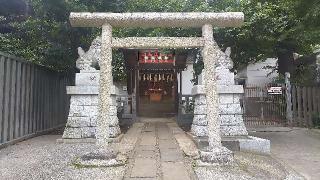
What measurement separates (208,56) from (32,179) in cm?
425

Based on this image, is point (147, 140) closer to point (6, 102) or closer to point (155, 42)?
point (155, 42)

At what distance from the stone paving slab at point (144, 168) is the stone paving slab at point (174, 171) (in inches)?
7.7

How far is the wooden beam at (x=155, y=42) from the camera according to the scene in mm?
7066

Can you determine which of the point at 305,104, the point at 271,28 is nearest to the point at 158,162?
the point at 271,28

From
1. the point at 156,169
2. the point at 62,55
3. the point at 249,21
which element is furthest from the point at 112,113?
the point at 249,21

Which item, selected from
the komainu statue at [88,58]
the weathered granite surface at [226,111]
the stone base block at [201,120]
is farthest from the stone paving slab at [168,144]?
the komainu statue at [88,58]

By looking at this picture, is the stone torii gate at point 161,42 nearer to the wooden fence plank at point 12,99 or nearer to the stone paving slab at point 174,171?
the stone paving slab at point 174,171

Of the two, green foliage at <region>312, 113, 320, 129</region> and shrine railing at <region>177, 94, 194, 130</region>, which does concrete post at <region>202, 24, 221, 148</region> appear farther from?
green foliage at <region>312, 113, 320, 129</region>

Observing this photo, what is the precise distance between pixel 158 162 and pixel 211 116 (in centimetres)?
149

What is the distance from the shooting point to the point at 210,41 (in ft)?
23.5

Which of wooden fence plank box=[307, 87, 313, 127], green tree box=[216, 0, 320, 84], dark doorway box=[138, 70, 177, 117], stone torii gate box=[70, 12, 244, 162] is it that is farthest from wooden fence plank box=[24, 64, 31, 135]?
wooden fence plank box=[307, 87, 313, 127]

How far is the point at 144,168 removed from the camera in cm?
624

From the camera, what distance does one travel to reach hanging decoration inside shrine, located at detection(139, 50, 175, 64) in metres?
18.5

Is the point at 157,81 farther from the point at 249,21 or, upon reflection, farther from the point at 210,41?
the point at 210,41
